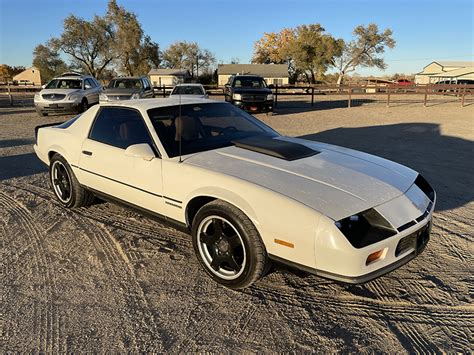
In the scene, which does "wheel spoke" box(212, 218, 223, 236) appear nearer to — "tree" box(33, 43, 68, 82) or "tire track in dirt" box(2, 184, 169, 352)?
"tire track in dirt" box(2, 184, 169, 352)

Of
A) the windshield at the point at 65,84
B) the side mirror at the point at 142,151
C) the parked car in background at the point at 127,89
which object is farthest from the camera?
the windshield at the point at 65,84

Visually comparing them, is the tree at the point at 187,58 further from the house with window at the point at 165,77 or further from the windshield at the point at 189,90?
the windshield at the point at 189,90

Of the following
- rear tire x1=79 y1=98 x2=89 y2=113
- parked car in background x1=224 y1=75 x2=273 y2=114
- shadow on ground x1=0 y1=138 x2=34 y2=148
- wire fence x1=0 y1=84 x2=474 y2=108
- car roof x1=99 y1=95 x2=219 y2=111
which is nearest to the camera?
car roof x1=99 y1=95 x2=219 y2=111

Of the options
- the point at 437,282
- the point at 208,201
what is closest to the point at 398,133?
the point at 437,282

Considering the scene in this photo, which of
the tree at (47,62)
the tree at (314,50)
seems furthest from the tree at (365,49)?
the tree at (47,62)

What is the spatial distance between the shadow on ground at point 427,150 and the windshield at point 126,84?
29.8 feet

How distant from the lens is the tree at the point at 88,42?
4719cm

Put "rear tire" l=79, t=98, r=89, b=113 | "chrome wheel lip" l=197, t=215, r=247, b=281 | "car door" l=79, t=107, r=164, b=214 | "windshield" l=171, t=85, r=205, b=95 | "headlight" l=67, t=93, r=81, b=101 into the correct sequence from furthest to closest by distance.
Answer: "rear tire" l=79, t=98, r=89, b=113, "headlight" l=67, t=93, r=81, b=101, "windshield" l=171, t=85, r=205, b=95, "car door" l=79, t=107, r=164, b=214, "chrome wheel lip" l=197, t=215, r=247, b=281

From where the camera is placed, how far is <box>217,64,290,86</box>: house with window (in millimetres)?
64062

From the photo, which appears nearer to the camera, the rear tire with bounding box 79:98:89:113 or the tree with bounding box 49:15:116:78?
the rear tire with bounding box 79:98:89:113

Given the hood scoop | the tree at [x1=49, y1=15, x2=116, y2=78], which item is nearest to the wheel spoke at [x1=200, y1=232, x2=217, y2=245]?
the hood scoop

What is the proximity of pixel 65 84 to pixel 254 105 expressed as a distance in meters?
8.25

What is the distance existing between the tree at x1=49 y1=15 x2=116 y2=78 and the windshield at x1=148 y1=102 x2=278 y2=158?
50.4m

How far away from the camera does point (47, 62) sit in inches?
2103
